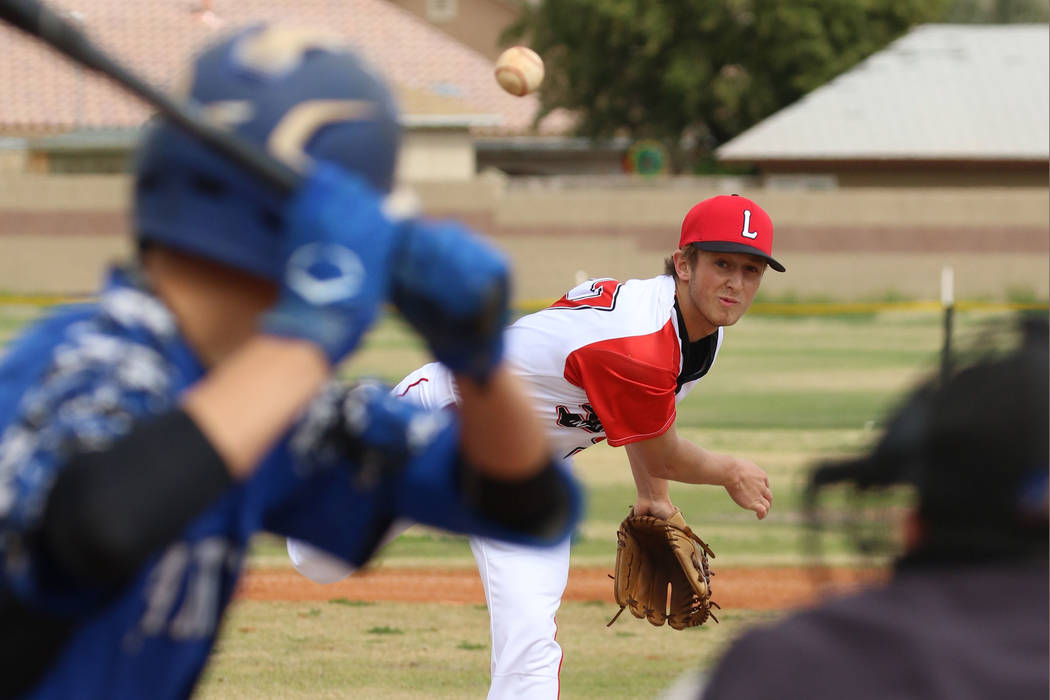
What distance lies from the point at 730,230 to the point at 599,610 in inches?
103

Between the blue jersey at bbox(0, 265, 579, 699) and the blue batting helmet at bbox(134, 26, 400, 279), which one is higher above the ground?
the blue batting helmet at bbox(134, 26, 400, 279)

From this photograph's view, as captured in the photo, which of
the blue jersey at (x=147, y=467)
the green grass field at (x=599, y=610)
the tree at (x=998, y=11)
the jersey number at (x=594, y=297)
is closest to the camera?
the blue jersey at (x=147, y=467)

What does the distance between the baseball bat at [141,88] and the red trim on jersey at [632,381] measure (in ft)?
11.3

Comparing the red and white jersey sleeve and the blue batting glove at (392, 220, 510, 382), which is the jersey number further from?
the blue batting glove at (392, 220, 510, 382)

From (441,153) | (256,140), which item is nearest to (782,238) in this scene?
(441,153)

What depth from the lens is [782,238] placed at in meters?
25.0

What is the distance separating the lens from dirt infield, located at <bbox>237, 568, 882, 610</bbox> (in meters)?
7.56

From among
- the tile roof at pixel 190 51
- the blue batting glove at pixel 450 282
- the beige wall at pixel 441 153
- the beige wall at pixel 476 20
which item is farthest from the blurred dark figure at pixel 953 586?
the beige wall at pixel 476 20

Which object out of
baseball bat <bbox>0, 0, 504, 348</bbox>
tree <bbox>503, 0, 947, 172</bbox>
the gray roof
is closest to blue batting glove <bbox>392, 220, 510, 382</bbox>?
baseball bat <bbox>0, 0, 504, 348</bbox>

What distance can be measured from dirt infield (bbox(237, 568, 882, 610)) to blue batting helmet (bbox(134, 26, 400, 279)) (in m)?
5.95

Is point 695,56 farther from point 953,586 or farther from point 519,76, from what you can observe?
point 953,586

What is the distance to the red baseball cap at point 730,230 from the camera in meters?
5.39

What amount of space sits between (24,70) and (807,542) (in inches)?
1635

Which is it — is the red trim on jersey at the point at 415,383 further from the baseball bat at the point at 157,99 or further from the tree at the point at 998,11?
the tree at the point at 998,11
